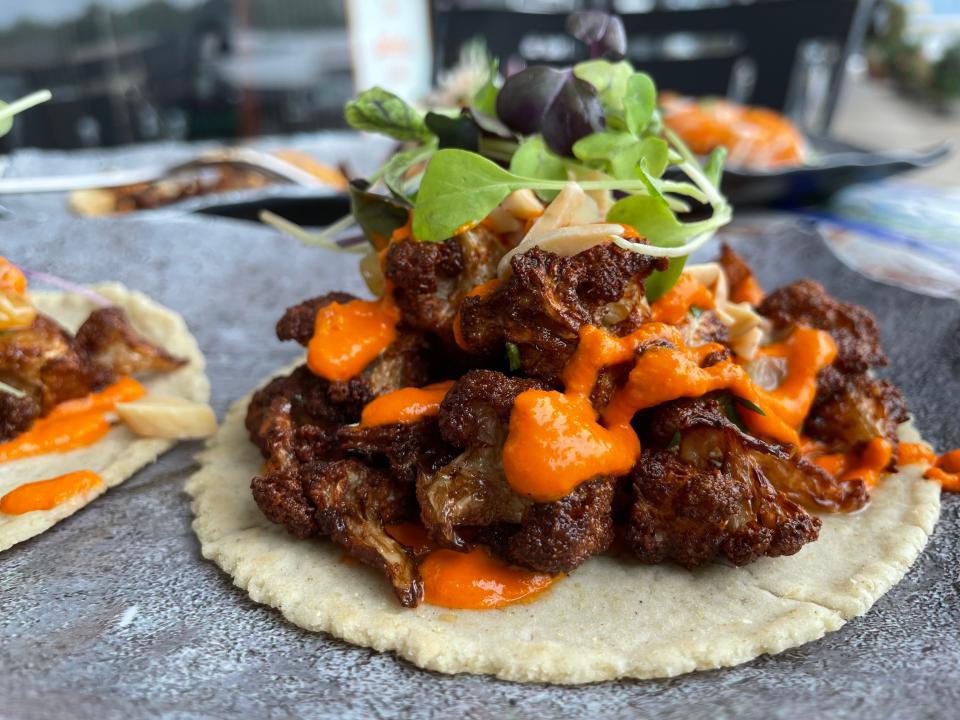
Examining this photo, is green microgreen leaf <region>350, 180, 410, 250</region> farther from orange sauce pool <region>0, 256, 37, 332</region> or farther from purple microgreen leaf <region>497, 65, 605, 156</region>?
orange sauce pool <region>0, 256, 37, 332</region>

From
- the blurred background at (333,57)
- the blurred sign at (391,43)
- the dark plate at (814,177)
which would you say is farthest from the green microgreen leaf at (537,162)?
the blurred sign at (391,43)

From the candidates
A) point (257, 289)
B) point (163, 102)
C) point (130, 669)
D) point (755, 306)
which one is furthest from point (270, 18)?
point (130, 669)

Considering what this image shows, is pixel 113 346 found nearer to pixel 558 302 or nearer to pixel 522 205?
pixel 522 205

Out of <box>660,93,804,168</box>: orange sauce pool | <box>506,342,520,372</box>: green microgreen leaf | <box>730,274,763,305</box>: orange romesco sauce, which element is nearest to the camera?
<box>506,342,520,372</box>: green microgreen leaf

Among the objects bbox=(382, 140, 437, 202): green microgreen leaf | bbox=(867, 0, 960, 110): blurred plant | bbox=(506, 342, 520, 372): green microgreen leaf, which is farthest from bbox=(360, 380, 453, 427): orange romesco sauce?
bbox=(867, 0, 960, 110): blurred plant

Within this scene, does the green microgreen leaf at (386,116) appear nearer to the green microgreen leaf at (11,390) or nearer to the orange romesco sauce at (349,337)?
the orange romesco sauce at (349,337)

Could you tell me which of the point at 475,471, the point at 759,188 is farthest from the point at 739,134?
the point at 475,471
